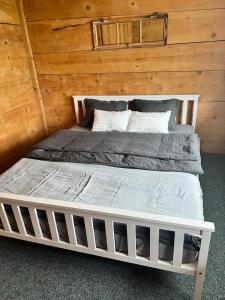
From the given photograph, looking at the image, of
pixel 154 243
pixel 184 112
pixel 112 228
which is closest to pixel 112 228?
pixel 112 228

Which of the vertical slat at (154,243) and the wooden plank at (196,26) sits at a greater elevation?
the wooden plank at (196,26)

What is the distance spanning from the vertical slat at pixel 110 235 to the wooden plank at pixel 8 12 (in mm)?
2440

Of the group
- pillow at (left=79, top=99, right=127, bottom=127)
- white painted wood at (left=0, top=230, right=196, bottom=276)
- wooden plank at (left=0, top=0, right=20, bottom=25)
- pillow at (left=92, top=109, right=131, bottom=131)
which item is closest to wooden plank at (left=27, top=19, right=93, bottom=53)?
wooden plank at (left=0, top=0, right=20, bottom=25)

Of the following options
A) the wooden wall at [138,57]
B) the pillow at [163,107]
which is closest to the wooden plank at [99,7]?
the wooden wall at [138,57]

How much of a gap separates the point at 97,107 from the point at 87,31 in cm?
87

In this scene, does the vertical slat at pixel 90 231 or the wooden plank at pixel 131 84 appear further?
the wooden plank at pixel 131 84

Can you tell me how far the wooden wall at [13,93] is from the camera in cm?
254

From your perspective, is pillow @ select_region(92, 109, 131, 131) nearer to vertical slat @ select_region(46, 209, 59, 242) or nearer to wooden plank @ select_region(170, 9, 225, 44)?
wooden plank @ select_region(170, 9, 225, 44)

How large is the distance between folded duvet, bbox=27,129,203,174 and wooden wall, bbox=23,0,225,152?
0.78 m

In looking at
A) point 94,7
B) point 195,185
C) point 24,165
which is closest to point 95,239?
point 195,185

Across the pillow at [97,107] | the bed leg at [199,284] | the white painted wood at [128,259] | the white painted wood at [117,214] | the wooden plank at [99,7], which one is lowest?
the bed leg at [199,284]

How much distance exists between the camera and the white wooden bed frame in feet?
3.59

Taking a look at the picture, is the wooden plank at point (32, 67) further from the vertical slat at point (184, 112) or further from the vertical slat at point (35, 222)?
the vertical slat at point (35, 222)

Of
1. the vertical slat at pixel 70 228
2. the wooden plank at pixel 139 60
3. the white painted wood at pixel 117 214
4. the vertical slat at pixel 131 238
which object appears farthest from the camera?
the wooden plank at pixel 139 60
